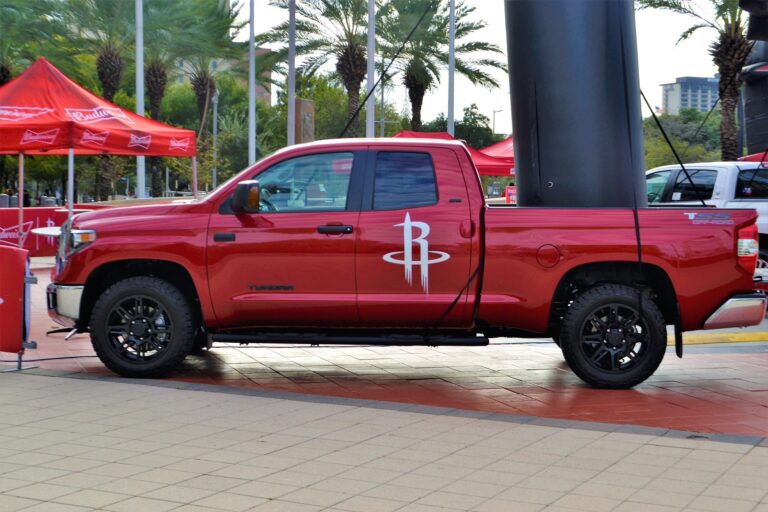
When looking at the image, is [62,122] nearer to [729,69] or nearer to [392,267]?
[392,267]

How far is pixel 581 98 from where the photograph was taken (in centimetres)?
1035

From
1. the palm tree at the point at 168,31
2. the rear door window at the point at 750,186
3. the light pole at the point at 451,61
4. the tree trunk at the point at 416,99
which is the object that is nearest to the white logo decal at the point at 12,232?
the rear door window at the point at 750,186

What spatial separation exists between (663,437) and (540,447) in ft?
2.80

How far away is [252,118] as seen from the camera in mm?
37656

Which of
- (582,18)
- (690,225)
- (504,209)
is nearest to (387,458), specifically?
(504,209)

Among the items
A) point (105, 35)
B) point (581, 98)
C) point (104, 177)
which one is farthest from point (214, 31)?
point (581, 98)

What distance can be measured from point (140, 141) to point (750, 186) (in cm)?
855

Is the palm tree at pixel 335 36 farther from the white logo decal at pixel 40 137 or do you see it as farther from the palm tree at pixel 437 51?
the white logo decal at pixel 40 137

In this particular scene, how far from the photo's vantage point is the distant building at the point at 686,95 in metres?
89.4

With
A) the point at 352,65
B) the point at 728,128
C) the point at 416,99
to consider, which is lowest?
the point at 728,128

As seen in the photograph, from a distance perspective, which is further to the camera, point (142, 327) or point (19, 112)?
point (19, 112)

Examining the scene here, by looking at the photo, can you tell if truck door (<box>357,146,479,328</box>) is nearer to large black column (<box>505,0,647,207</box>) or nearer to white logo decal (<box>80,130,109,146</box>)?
large black column (<box>505,0,647,207</box>)

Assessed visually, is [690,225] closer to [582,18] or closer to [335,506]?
[582,18]

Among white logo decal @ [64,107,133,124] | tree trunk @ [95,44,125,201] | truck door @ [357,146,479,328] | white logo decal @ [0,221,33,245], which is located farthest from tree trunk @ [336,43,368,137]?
truck door @ [357,146,479,328]
